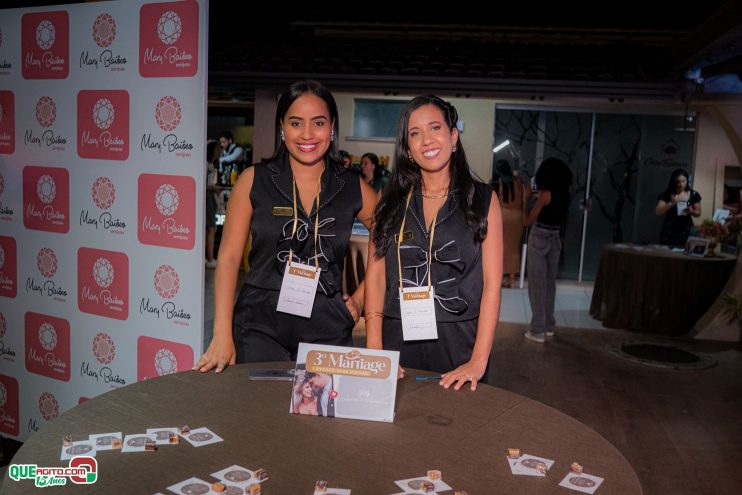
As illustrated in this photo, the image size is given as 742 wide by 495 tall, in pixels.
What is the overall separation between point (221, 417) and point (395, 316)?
736mm

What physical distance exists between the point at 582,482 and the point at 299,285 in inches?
44.2

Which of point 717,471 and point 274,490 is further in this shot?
point 717,471

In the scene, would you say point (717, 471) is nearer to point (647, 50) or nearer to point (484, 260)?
point (484, 260)

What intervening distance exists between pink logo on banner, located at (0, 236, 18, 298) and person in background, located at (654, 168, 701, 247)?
6.59 m

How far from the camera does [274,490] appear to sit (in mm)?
1252

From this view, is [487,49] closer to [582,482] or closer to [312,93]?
[312,93]

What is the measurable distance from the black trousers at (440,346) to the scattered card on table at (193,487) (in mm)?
985

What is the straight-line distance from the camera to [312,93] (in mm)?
2170

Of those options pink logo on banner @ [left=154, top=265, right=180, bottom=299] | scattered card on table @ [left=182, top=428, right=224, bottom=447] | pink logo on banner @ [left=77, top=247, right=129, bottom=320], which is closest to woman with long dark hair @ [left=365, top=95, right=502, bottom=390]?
scattered card on table @ [left=182, top=428, right=224, bottom=447]

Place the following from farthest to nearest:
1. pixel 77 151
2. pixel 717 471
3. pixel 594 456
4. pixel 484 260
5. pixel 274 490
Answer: pixel 717 471 → pixel 77 151 → pixel 484 260 → pixel 594 456 → pixel 274 490

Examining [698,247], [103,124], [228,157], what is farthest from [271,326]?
[228,157]

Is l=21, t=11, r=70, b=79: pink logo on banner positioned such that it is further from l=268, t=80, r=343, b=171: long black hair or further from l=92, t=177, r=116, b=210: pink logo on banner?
l=268, t=80, r=343, b=171: long black hair

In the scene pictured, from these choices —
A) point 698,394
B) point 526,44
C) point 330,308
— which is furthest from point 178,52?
point 526,44

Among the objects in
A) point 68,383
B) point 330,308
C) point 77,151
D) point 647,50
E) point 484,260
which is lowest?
point 68,383
